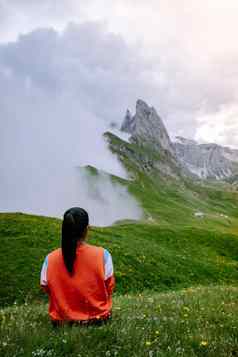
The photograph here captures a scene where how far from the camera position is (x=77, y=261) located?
27.4 feet

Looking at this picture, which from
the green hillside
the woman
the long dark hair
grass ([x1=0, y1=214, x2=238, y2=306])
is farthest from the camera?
grass ([x1=0, y1=214, x2=238, y2=306])

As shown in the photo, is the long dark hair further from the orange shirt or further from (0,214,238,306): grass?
(0,214,238,306): grass

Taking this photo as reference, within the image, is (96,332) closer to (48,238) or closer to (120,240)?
(48,238)

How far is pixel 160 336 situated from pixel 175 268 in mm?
23841

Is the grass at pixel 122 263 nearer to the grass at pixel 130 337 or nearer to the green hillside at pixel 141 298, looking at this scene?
the green hillside at pixel 141 298

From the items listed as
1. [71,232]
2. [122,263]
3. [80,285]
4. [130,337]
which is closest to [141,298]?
[80,285]

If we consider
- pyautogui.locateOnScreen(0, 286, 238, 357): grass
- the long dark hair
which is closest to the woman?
the long dark hair

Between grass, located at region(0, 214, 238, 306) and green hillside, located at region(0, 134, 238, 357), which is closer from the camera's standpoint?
green hillside, located at region(0, 134, 238, 357)

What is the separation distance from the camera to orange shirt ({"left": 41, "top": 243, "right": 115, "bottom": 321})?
8352 mm

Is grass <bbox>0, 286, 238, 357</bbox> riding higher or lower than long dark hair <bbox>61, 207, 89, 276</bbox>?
lower

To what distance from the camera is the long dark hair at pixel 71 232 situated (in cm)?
805

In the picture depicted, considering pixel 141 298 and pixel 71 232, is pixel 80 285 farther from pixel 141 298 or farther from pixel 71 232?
pixel 141 298

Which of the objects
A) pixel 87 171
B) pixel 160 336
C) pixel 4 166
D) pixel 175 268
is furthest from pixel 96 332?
pixel 4 166

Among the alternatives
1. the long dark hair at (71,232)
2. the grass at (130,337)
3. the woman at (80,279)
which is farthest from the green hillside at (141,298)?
the long dark hair at (71,232)
